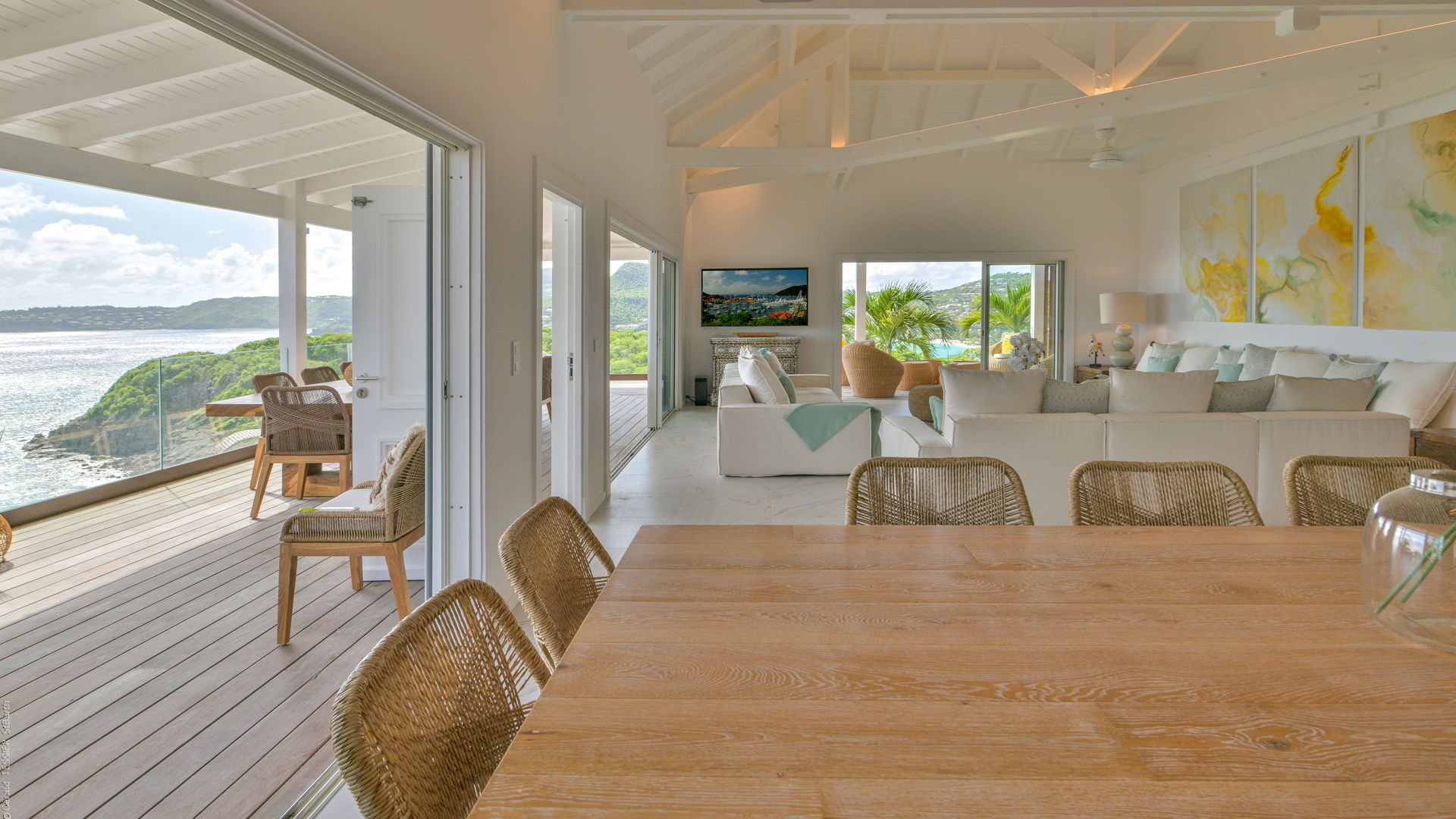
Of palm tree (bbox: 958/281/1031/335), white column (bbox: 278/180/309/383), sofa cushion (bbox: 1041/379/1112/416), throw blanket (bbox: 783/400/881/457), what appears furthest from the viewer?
palm tree (bbox: 958/281/1031/335)

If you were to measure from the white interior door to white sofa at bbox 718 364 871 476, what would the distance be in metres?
2.66

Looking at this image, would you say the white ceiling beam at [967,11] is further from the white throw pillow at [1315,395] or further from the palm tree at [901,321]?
the palm tree at [901,321]

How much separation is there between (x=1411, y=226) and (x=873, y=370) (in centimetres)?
568

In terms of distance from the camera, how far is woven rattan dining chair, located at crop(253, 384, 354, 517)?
15.6ft

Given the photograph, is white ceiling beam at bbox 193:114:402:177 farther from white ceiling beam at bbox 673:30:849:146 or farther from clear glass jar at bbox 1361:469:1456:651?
clear glass jar at bbox 1361:469:1456:651

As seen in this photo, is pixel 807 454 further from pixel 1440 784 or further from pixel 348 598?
pixel 1440 784

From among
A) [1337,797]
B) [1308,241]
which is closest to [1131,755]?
[1337,797]

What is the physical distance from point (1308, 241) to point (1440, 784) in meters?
7.79

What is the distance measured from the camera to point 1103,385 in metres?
4.71

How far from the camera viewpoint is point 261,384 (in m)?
5.33

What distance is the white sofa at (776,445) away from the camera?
6.21 m

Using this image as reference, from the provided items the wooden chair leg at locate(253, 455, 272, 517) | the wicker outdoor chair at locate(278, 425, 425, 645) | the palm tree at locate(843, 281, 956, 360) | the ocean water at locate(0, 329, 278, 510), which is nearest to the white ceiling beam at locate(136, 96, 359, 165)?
the ocean water at locate(0, 329, 278, 510)

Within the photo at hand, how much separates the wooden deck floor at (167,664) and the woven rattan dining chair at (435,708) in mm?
1191

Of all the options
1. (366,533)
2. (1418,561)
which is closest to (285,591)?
(366,533)
